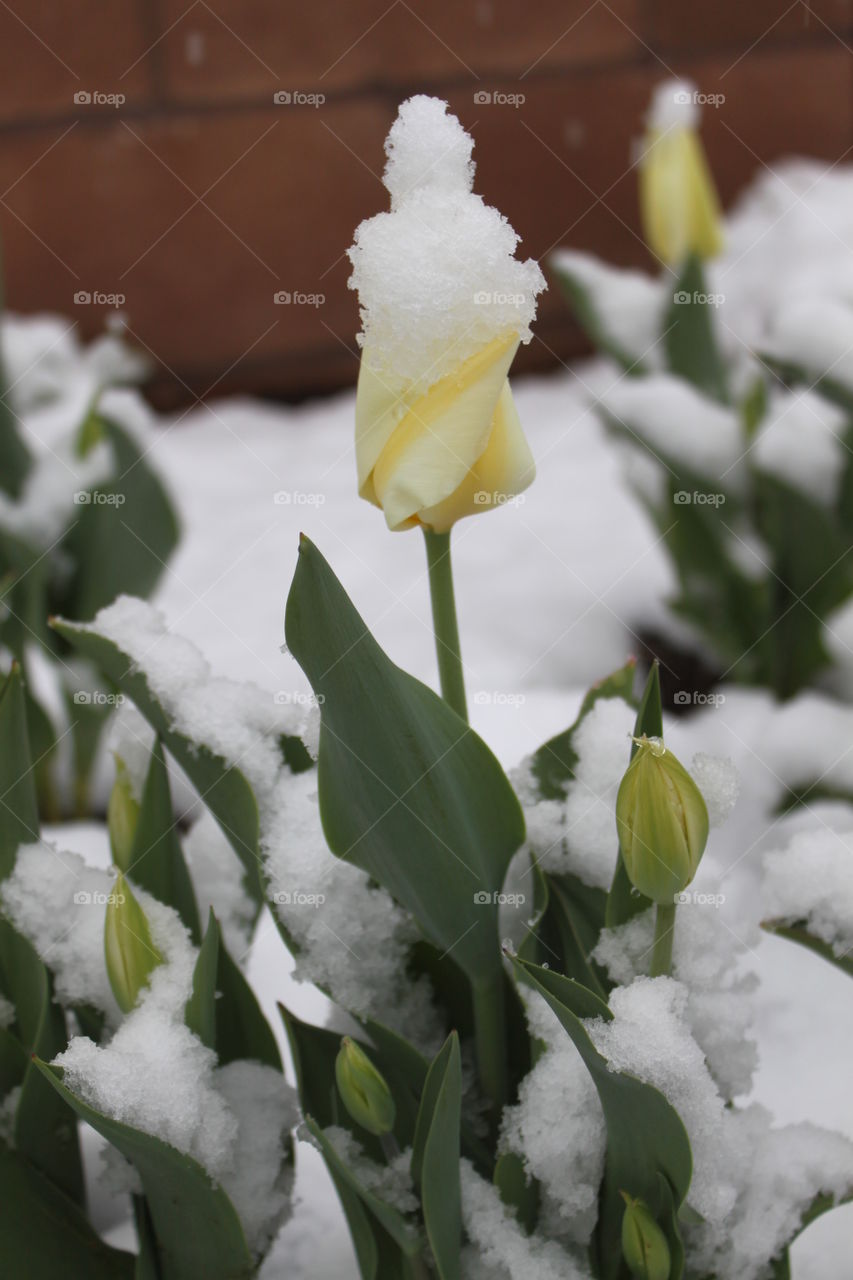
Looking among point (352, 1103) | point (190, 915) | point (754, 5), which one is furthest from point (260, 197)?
point (352, 1103)

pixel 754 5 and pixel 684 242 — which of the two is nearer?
pixel 684 242

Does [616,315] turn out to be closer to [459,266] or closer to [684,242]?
[684,242]

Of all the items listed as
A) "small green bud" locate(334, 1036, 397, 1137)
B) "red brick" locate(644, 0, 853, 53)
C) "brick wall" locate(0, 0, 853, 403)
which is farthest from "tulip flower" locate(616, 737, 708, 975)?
"red brick" locate(644, 0, 853, 53)

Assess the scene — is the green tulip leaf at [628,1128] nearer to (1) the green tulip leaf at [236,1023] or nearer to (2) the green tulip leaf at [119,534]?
(1) the green tulip leaf at [236,1023]

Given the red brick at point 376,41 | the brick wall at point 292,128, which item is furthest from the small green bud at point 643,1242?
the red brick at point 376,41

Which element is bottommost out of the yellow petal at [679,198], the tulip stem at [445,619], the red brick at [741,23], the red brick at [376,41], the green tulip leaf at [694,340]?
the tulip stem at [445,619]

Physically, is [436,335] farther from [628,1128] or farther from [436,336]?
[628,1128]

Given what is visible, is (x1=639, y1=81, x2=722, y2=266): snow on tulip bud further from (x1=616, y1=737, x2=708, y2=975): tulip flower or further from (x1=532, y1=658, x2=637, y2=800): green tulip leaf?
(x1=616, y1=737, x2=708, y2=975): tulip flower
